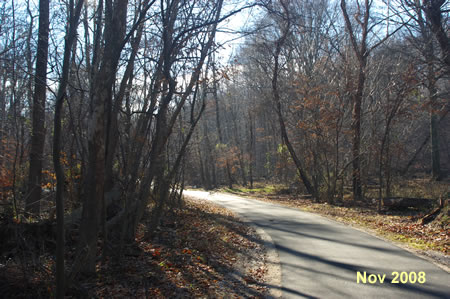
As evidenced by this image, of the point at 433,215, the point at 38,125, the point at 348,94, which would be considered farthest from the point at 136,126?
the point at 348,94

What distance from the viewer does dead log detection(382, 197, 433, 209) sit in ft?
44.4

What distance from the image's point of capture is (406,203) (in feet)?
45.6

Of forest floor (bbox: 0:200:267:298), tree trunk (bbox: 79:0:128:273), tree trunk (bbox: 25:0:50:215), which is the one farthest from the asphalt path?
tree trunk (bbox: 25:0:50:215)

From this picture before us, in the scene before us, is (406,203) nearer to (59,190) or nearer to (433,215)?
(433,215)

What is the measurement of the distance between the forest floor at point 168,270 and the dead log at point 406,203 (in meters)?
6.96

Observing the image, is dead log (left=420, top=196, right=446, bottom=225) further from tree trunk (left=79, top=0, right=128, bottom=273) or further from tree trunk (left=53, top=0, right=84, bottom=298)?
tree trunk (left=53, top=0, right=84, bottom=298)

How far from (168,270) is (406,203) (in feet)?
35.6

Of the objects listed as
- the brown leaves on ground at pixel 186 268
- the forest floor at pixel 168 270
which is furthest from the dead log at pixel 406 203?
the forest floor at pixel 168 270

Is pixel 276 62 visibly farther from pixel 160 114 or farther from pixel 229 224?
pixel 160 114

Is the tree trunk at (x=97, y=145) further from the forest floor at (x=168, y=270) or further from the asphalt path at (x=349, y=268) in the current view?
the asphalt path at (x=349, y=268)

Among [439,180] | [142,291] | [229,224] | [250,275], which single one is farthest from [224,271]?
[439,180]

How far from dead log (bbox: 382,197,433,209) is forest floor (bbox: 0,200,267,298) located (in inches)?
274

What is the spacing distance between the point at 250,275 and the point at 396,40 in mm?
19773

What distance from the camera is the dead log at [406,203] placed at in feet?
44.4
